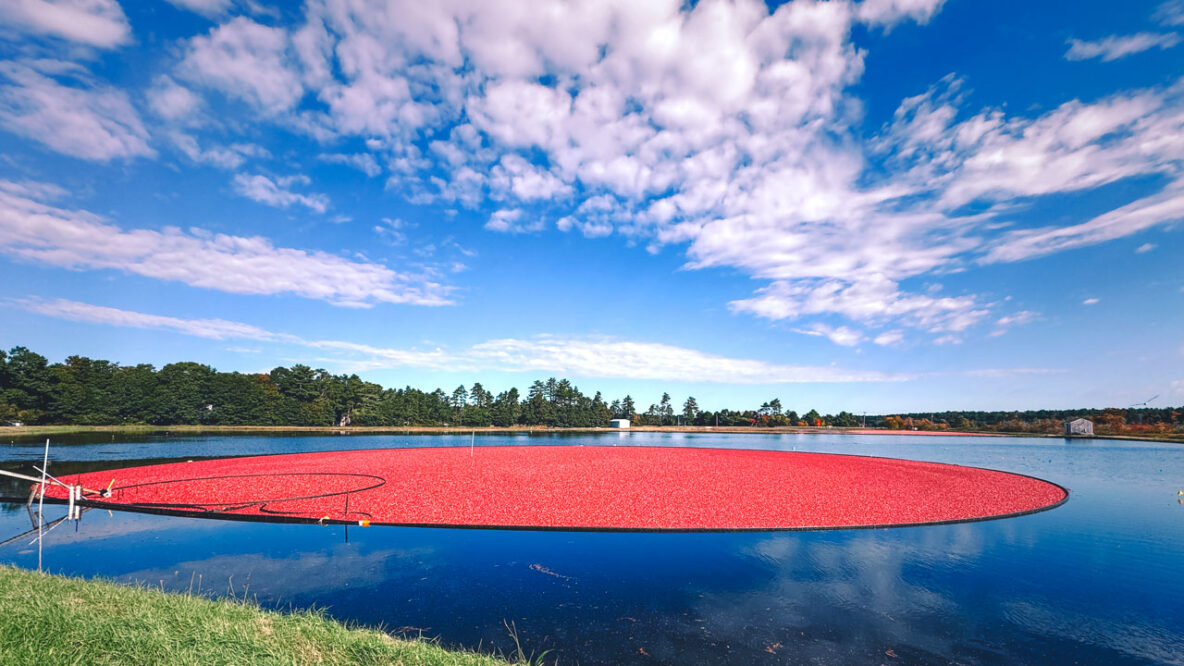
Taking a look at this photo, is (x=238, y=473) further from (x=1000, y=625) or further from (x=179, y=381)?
(x=179, y=381)

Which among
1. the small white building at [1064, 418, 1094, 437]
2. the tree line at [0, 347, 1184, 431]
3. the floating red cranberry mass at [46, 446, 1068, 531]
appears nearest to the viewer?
the floating red cranberry mass at [46, 446, 1068, 531]

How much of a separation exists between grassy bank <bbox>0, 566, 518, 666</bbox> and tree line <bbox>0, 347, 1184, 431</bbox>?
10228cm

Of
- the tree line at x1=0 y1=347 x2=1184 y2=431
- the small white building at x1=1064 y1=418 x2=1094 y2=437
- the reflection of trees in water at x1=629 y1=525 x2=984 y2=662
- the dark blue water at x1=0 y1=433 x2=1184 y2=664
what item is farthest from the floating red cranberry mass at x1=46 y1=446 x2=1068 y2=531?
the small white building at x1=1064 y1=418 x2=1094 y2=437

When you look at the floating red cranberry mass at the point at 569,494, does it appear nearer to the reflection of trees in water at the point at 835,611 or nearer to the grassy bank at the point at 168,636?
the reflection of trees in water at the point at 835,611

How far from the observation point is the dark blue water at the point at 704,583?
9.97 metres

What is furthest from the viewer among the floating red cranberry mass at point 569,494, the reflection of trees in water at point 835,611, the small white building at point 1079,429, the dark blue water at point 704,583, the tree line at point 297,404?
the small white building at point 1079,429

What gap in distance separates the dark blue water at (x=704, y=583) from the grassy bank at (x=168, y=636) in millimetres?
2687

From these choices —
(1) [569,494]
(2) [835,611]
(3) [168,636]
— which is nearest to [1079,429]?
(1) [569,494]

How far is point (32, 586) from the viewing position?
934 cm

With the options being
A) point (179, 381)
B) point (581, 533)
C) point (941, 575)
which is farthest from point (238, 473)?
point (179, 381)

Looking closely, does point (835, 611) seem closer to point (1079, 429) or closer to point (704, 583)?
point (704, 583)

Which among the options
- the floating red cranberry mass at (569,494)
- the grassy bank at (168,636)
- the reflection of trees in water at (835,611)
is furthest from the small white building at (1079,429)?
the grassy bank at (168,636)

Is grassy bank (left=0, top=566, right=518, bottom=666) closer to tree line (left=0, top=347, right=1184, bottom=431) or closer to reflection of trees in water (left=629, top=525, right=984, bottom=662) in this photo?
reflection of trees in water (left=629, top=525, right=984, bottom=662)

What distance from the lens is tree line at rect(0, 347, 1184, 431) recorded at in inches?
3243
